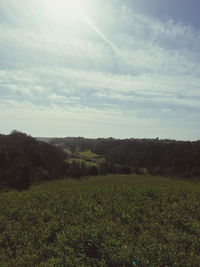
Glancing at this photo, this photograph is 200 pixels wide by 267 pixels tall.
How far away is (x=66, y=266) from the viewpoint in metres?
5.83

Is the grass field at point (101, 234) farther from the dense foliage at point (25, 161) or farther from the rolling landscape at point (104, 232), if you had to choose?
the dense foliage at point (25, 161)

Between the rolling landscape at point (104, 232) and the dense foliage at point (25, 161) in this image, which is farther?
the dense foliage at point (25, 161)

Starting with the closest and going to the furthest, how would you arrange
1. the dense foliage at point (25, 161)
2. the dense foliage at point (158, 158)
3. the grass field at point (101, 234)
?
the grass field at point (101, 234), the dense foliage at point (25, 161), the dense foliage at point (158, 158)

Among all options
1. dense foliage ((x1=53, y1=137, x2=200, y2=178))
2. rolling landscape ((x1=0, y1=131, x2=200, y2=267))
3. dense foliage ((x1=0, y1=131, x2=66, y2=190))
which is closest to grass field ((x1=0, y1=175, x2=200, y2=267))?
rolling landscape ((x1=0, y1=131, x2=200, y2=267))

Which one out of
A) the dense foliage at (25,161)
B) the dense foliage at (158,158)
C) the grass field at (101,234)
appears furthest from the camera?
the dense foliage at (158,158)

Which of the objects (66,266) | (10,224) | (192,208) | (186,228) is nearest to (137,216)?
Result: (186,228)

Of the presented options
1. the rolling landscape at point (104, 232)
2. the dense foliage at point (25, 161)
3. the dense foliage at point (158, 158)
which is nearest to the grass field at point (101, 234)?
the rolling landscape at point (104, 232)

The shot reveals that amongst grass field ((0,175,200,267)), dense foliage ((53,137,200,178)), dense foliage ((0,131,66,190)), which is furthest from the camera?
dense foliage ((53,137,200,178))

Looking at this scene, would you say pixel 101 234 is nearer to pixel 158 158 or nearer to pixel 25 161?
Answer: pixel 25 161

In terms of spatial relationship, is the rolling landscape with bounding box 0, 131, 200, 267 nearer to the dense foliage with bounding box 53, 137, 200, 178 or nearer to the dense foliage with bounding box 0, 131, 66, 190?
the dense foliage with bounding box 0, 131, 66, 190

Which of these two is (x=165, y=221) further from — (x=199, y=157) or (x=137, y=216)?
(x=199, y=157)

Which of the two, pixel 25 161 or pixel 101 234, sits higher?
pixel 101 234

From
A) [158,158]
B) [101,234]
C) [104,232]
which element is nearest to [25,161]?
[104,232]

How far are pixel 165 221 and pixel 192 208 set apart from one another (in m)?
3.51
